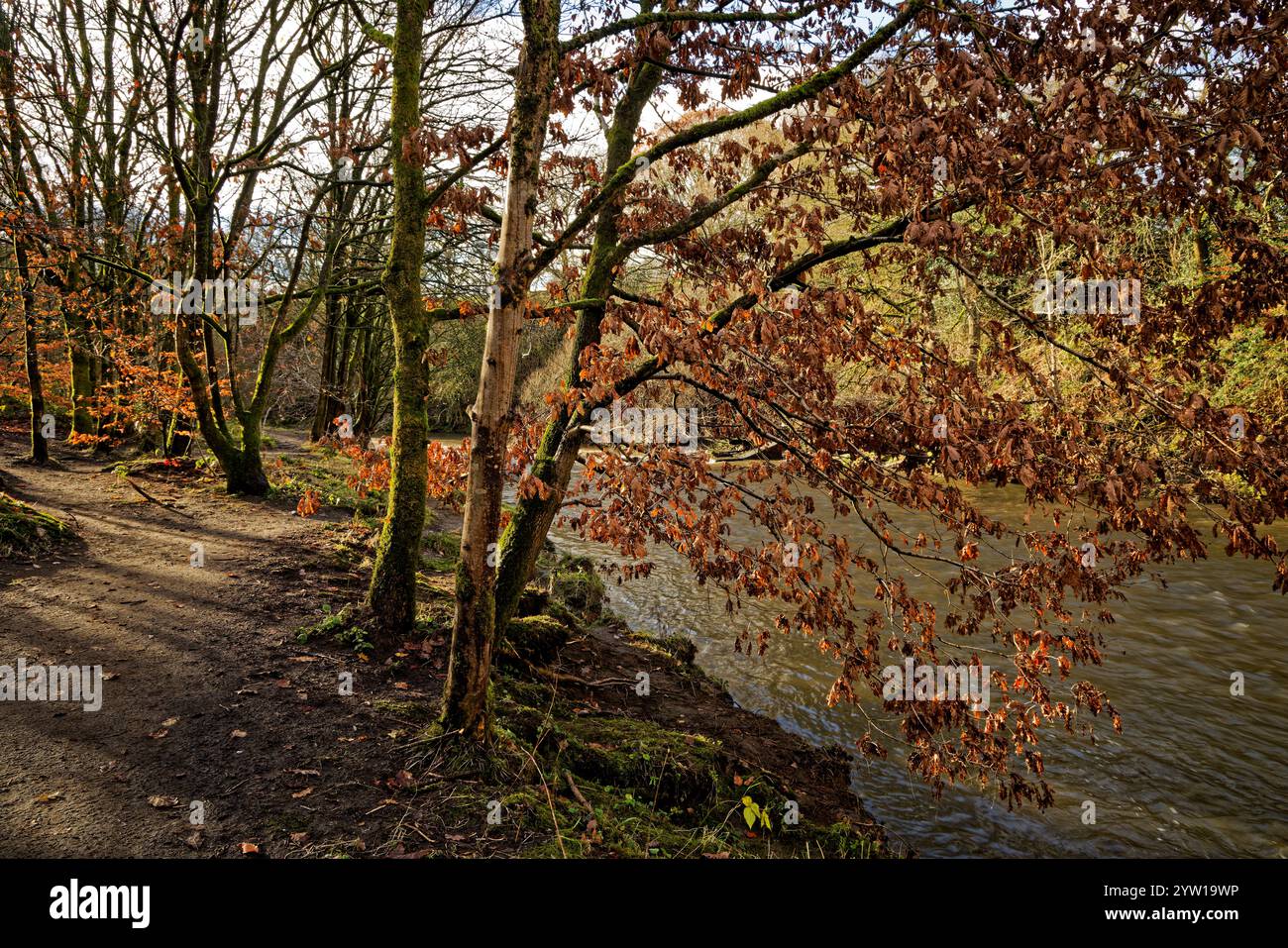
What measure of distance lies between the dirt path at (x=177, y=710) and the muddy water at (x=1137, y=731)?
15.5 ft

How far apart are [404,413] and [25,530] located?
5.02 meters

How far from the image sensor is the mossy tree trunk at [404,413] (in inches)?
233

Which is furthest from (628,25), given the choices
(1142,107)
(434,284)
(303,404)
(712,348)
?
(303,404)

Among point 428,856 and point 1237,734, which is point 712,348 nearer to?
point 428,856

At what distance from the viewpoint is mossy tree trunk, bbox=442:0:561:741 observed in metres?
3.81

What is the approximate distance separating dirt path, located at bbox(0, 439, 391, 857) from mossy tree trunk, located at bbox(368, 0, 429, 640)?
0.77 metres

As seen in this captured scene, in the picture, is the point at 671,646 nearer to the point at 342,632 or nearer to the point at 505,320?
the point at 342,632

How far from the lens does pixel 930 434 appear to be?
3.85 metres

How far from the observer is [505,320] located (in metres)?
3.83

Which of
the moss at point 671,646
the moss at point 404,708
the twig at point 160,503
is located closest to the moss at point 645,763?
the moss at point 404,708

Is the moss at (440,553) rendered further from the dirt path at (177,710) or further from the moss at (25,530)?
the moss at (25,530)

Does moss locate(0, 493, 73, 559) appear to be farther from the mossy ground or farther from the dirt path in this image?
the mossy ground
